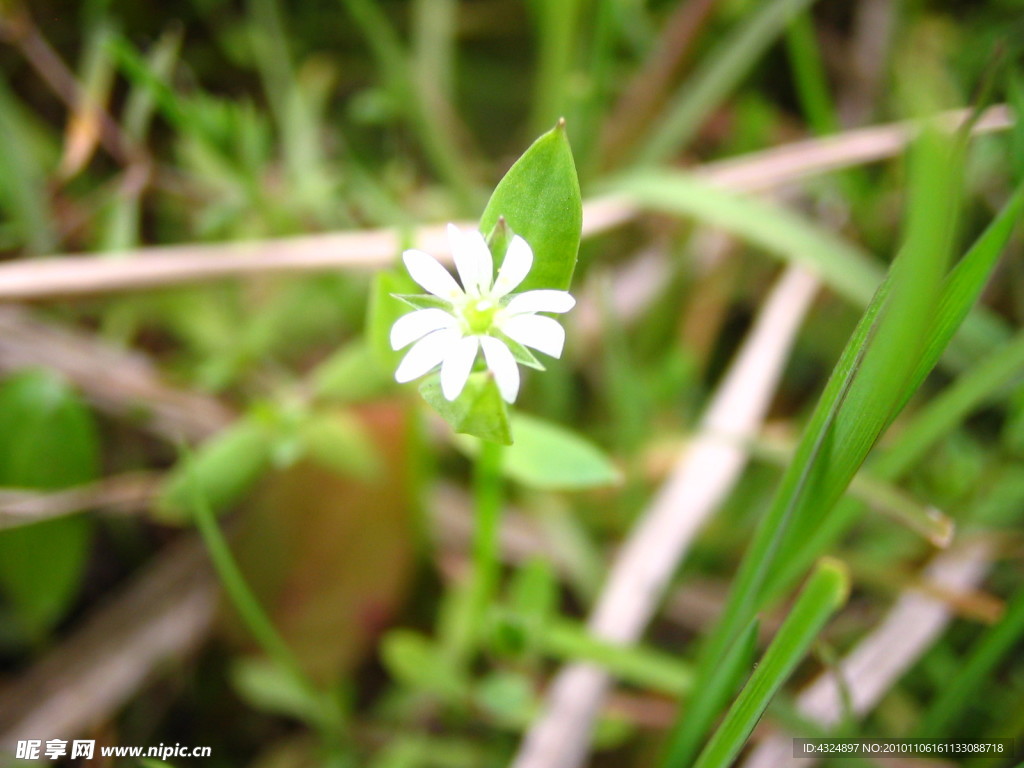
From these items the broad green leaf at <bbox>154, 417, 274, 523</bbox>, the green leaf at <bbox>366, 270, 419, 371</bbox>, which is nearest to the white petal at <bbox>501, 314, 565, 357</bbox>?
the green leaf at <bbox>366, 270, 419, 371</bbox>

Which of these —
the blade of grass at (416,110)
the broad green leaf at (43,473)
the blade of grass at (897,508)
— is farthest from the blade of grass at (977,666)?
the broad green leaf at (43,473)

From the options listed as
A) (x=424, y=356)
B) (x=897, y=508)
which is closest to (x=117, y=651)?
(x=424, y=356)

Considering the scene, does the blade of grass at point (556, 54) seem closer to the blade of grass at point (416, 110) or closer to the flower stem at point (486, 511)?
the blade of grass at point (416, 110)

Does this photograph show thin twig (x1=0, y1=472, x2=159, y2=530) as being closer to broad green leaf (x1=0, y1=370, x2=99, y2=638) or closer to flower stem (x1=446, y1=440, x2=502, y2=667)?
broad green leaf (x1=0, y1=370, x2=99, y2=638)

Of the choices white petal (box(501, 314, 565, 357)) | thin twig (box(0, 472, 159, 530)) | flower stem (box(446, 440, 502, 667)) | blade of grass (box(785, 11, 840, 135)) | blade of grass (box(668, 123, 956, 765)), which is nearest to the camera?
blade of grass (box(668, 123, 956, 765))

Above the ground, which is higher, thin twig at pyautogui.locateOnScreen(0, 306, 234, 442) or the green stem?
thin twig at pyautogui.locateOnScreen(0, 306, 234, 442)

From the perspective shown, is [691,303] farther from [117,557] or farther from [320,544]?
[117,557]

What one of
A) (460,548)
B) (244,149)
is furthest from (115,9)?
(460,548)

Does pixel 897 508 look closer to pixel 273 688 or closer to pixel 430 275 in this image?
pixel 430 275
